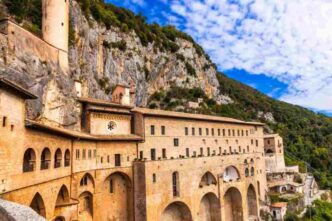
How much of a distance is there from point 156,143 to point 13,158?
2034 cm

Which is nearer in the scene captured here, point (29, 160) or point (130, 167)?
point (29, 160)

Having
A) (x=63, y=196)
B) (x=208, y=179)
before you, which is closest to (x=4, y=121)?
(x=63, y=196)

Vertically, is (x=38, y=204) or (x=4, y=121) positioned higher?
(x=4, y=121)

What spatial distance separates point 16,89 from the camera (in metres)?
14.1

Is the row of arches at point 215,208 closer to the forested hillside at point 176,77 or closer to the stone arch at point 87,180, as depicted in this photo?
the stone arch at point 87,180

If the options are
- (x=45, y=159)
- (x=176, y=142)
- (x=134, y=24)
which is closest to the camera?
(x=45, y=159)

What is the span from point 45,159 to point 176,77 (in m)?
64.0

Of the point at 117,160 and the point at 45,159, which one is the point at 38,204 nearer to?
the point at 45,159

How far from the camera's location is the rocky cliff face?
77.4 ft

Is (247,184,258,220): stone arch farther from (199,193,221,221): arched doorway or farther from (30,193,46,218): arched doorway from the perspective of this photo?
(30,193,46,218): arched doorway

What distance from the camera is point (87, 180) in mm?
26109

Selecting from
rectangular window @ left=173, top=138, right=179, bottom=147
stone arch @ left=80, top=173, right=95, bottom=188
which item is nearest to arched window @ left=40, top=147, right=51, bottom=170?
stone arch @ left=80, top=173, right=95, bottom=188

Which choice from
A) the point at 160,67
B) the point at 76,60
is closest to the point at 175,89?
the point at 160,67

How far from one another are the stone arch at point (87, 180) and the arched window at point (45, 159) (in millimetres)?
6866
